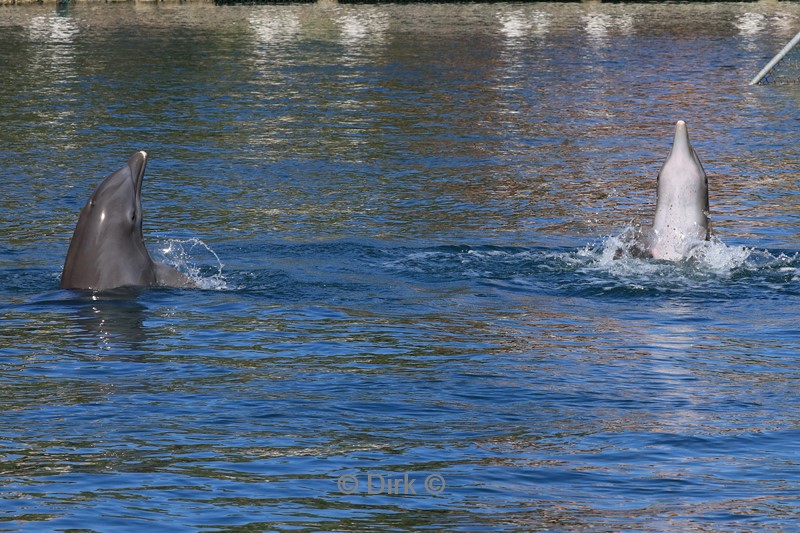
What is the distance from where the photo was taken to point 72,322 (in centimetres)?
1352

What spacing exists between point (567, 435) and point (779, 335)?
3.71 metres

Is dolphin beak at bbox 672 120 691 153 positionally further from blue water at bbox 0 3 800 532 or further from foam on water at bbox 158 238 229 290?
foam on water at bbox 158 238 229 290

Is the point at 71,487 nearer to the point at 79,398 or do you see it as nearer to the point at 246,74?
the point at 79,398

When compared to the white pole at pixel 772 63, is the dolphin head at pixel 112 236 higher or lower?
higher

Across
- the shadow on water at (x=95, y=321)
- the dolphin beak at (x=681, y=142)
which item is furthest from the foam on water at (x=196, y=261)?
the dolphin beak at (x=681, y=142)

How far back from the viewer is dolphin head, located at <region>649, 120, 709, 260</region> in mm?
15398

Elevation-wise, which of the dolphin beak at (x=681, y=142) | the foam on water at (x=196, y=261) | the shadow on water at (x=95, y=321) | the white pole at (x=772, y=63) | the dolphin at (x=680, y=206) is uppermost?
the dolphin beak at (x=681, y=142)

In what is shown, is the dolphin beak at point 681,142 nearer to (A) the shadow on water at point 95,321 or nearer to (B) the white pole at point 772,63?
(A) the shadow on water at point 95,321

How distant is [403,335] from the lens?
44.0 ft

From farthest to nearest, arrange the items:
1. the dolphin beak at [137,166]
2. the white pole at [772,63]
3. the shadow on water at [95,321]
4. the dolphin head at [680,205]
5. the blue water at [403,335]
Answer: the white pole at [772,63] → the dolphin head at [680,205] → the dolphin beak at [137,166] → the shadow on water at [95,321] → the blue water at [403,335]

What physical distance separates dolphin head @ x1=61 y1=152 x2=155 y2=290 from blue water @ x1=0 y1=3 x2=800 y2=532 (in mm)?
233

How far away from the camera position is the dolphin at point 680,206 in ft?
50.5

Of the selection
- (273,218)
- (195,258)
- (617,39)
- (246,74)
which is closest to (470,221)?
(273,218)

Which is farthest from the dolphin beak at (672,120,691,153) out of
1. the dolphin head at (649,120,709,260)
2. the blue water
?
the blue water
